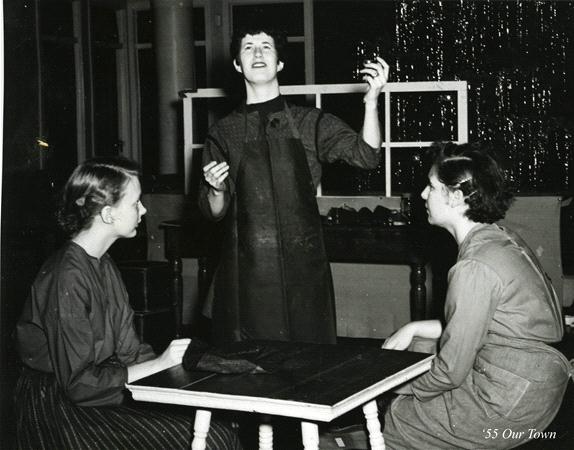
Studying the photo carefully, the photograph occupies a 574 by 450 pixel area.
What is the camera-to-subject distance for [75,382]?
7.20 feet

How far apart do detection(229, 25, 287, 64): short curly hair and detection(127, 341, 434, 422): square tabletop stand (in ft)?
3.79

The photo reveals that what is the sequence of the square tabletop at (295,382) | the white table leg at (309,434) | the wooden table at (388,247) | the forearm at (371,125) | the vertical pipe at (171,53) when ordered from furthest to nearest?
the vertical pipe at (171,53)
the wooden table at (388,247)
the forearm at (371,125)
the white table leg at (309,434)
the square tabletop at (295,382)

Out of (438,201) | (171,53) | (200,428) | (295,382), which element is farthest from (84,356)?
(171,53)

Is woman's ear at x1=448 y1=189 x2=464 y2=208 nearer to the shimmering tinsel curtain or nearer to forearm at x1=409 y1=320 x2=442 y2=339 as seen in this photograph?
forearm at x1=409 y1=320 x2=442 y2=339

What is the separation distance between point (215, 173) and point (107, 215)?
0.40m

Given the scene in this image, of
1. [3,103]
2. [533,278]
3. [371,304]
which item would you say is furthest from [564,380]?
[371,304]

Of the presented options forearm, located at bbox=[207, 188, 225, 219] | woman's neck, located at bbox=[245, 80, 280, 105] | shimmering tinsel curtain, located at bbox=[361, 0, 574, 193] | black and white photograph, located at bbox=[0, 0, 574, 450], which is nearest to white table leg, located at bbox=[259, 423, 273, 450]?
black and white photograph, located at bbox=[0, 0, 574, 450]

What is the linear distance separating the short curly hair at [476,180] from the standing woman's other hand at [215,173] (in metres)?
0.72

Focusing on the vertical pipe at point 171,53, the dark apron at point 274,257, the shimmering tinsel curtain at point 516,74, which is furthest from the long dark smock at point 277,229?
the vertical pipe at point 171,53

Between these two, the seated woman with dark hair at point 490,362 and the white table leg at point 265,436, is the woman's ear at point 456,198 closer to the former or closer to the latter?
the seated woman with dark hair at point 490,362

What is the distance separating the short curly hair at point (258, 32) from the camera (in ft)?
9.29

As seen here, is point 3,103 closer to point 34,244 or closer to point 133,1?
point 34,244

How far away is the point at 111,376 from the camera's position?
2.25m

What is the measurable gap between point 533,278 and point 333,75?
18.6 ft
